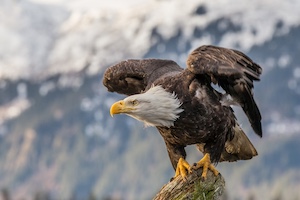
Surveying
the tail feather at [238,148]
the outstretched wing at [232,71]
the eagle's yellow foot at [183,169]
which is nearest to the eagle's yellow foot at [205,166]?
the eagle's yellow foot at [183,169]

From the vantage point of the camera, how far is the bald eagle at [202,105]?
40.8 ft

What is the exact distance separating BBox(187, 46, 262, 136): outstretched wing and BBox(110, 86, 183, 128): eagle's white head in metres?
0.68

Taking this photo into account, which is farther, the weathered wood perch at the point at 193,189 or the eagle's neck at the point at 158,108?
the eagle's neck at the point at 158,108

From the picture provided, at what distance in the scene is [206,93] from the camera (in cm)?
1341

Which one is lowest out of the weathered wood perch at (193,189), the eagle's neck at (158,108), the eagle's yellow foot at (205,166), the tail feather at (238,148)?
the weathered wood perch at (193,189)

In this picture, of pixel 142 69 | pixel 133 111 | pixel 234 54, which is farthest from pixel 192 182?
pixel 142 69

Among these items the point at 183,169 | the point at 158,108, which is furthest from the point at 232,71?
the point at 183,169

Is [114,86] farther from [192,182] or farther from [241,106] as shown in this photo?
[192,182]

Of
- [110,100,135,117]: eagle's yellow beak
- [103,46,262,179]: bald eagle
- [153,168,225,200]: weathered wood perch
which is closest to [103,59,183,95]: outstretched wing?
[103,46,262,179]: bald eagle

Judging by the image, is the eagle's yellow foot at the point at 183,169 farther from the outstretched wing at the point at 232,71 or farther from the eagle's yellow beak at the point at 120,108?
the outstretched wing at the point at 232,71

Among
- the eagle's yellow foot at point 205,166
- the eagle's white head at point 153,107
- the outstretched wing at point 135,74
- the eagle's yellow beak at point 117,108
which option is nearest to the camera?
the eagle's yellow foot at point 205,166

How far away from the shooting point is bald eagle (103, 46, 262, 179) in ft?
40.8

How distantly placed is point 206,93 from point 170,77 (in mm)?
705

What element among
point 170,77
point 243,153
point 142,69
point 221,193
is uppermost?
point 142,69
